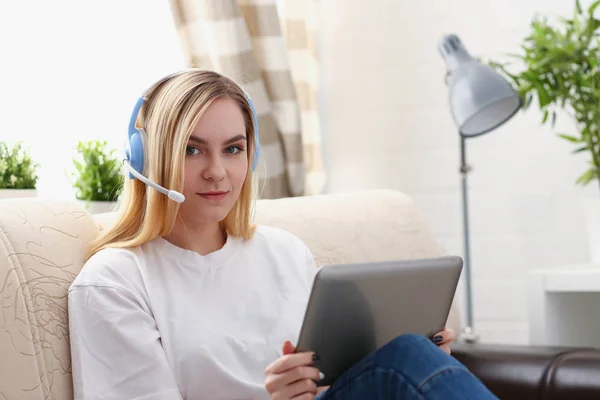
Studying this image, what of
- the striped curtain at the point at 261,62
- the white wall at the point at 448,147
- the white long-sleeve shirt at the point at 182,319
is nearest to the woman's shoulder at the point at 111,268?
the white long-sleeve shirt at the point at 182,319

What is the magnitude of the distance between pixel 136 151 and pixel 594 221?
3.91ft

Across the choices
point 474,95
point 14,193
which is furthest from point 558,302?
point 14,193

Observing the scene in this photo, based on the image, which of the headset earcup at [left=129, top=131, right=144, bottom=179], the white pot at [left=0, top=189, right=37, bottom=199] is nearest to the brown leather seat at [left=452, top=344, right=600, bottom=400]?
the headset earcup at [left=129, top=131, right=144, bottom=179]

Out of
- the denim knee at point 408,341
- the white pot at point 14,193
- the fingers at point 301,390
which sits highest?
the white pot at point 14,193

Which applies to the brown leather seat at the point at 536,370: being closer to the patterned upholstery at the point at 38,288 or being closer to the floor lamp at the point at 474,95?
the floor lamp at the point at 474,95

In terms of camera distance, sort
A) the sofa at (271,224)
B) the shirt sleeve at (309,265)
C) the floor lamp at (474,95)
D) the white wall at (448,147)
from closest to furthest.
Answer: the sofa at (271,224) < the shirt sleeve at (309,265) < the floor lamp at (474,95) < the white wall at (448,147)

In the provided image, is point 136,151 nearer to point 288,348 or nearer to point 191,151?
point 191,151

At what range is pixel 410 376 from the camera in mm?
1026

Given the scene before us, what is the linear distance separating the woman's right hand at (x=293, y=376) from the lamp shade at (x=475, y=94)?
1034 millimetres

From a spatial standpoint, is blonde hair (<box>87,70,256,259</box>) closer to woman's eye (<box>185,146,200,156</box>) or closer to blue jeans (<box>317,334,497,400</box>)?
woman's eye (<box>185,146,200,156</box>)

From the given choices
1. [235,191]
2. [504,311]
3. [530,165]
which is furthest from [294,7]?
[235,191]

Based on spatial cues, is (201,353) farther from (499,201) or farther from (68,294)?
(499,201)

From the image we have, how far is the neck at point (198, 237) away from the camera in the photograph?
1330mm

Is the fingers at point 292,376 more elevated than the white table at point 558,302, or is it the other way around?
the fingers at point 292,376
